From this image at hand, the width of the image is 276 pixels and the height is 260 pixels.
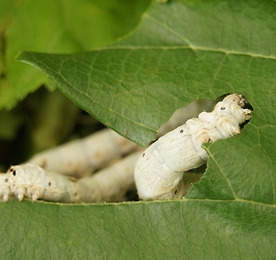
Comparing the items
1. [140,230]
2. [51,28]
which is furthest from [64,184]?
[51,28]

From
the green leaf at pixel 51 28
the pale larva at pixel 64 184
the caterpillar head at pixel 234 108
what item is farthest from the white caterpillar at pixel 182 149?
the green leaf at pixel 51 28

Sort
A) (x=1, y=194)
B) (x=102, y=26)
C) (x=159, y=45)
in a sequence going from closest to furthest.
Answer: (x=1, y=194), (x=159, y=45), (x=102, y=26)

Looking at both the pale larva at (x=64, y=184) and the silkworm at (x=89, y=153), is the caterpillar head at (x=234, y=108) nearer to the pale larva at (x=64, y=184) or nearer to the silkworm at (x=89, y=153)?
the pale larva at (x=64, y=184)

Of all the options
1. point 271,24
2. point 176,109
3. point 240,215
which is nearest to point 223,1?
point 271,24

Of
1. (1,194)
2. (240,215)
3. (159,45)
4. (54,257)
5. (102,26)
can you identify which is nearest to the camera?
(240,215)

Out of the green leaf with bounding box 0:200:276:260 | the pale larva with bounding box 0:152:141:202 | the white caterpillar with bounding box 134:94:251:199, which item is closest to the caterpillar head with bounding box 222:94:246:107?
the white caterpillar with bounding box 134:94:251:199

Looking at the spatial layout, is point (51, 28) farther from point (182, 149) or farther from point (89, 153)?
point (182, 149)

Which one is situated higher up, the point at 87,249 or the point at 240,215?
the point at 240,215

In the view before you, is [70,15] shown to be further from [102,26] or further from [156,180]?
[156,180]
